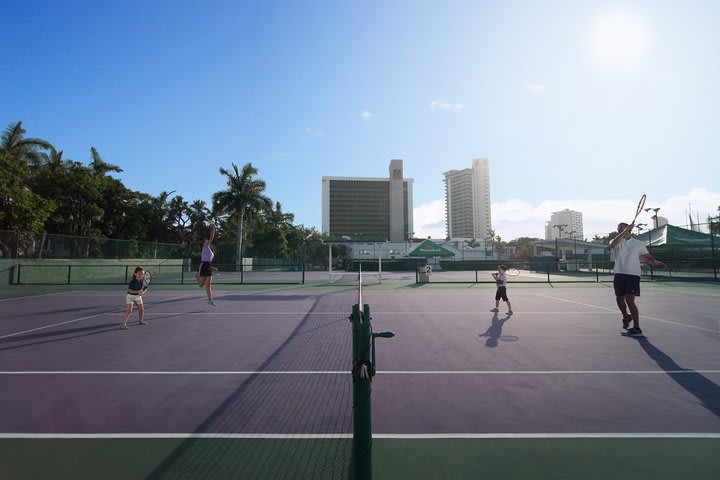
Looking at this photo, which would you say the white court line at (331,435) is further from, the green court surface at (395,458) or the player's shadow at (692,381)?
the player's shadow at (692,381)

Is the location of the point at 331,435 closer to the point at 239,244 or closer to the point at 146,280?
the point at 146,280

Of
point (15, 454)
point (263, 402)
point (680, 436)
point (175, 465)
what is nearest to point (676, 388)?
point (680, 436)

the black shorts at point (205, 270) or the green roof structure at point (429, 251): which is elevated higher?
the green roof structure at point (429, 251)

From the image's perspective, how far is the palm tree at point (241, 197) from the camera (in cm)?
4353

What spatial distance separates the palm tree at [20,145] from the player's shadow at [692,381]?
42.7m

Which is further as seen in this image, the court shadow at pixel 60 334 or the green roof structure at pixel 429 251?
the green roof structure at pixel 429 251

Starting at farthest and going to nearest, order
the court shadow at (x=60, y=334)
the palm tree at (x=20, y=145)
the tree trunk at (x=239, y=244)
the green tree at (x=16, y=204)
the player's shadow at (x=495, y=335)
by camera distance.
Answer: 1. the tree trunk at (x=239, y=244)
2. the palm tree at (x=20, y=145)
3. the green tree at (x=16, y=204)
4. the court shadow at (x=60, y=334)
5. the player's shadow at (x=495, y=335)

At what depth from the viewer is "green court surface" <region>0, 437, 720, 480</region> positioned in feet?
8.33

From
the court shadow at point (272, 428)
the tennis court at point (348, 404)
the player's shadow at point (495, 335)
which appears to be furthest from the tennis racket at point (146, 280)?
the player's shadow at point (495, 335)

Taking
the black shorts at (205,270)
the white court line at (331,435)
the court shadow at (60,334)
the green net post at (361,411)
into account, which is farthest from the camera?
the black shorts at (205,270)

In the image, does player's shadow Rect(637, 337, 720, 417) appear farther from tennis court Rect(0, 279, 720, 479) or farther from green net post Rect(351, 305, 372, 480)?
green net post Rect(351, 305, 372, 480)

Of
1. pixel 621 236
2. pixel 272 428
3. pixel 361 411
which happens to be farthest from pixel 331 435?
pixel 621 236

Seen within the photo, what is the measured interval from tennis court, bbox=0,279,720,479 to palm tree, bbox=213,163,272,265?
3745cm

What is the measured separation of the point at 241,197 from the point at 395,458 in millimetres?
43979
